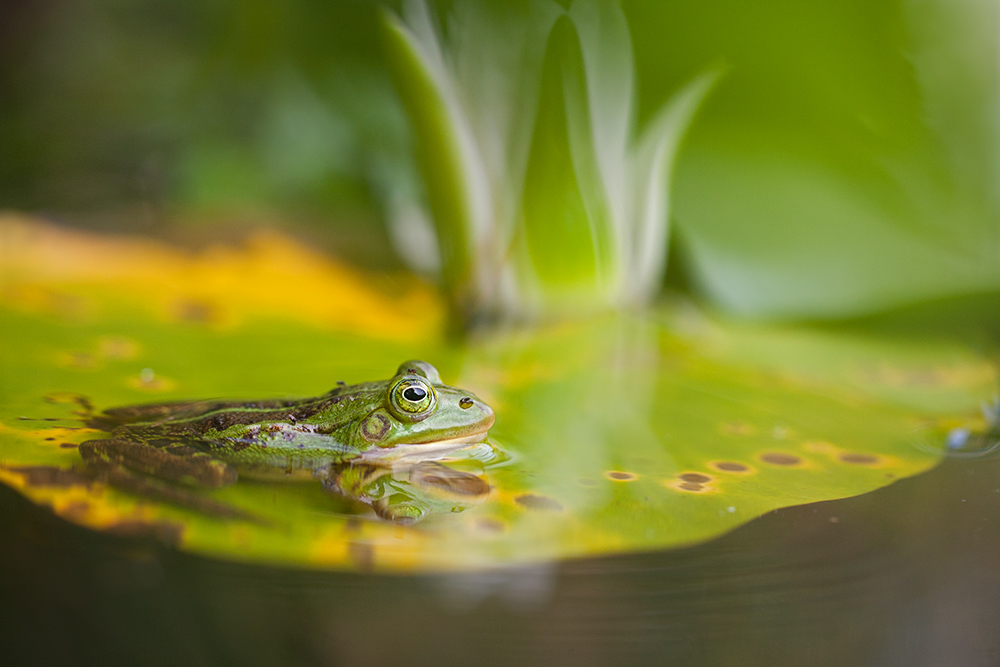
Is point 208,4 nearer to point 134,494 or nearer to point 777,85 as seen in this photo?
point 777,85

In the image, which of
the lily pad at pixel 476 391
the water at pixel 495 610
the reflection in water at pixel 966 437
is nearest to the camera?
the water at pixel 495 610

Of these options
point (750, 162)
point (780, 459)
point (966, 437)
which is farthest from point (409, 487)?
point (750, 162)

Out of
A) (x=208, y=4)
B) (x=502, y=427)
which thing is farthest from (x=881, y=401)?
(x=208, y=4)

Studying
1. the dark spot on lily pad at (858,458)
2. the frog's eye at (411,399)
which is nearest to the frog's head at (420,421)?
the frog's eye at (411,399)

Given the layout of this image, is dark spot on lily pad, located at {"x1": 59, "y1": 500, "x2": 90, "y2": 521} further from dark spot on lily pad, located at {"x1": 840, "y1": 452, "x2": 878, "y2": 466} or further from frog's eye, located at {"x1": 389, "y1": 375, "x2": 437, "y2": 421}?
dark spot on lily pad, located at {"x1": 840, "y1": 452, "x2": 878, "y2": 466}

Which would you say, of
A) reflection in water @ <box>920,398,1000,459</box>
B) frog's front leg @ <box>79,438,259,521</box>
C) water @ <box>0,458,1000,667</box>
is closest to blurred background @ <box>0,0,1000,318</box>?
reflection in water @ <box>920,398,1000,459</box>

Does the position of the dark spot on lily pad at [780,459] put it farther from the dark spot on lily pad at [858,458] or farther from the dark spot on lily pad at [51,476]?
the dark spot on lily pad at [51,476]

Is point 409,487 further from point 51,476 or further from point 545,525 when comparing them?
point 51,476
